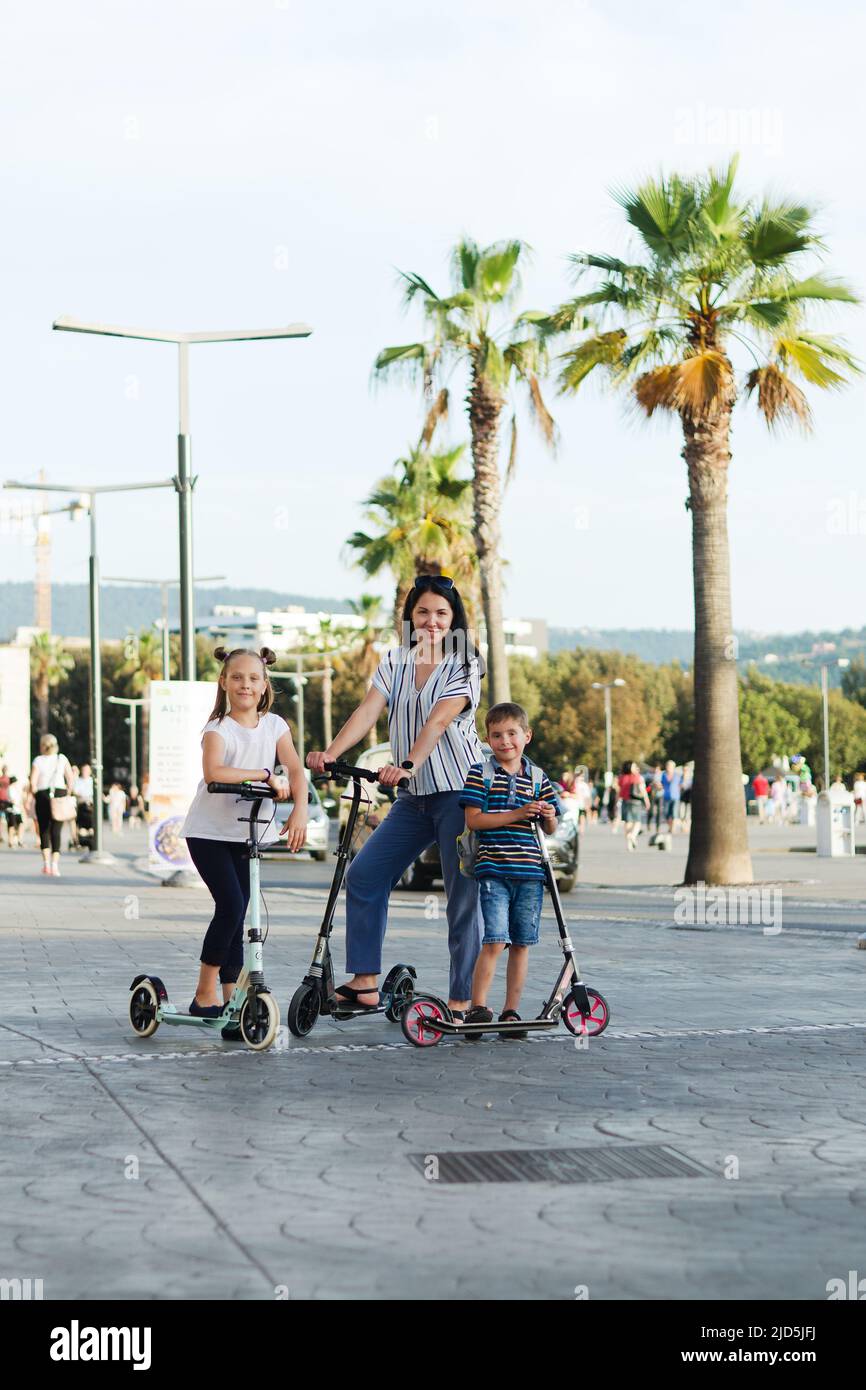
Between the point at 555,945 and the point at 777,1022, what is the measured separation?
172 inches

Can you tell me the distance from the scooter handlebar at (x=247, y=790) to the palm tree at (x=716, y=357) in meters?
12.7

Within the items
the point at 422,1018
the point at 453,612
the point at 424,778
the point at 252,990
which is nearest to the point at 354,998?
the point at 422,1018

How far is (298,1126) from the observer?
19.5 feet

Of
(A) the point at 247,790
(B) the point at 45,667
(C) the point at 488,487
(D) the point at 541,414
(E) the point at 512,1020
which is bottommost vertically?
(E) the point at 512,1020

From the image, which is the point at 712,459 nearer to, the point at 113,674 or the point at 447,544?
the point at 447,544

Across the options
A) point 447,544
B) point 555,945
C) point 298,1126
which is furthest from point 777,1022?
point 447,544

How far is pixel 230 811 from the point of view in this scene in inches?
307

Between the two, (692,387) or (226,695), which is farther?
(692,387)

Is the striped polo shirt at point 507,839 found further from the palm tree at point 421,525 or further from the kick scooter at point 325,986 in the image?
the palm tree at point 421,525

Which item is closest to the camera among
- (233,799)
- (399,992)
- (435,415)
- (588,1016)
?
(233,799)

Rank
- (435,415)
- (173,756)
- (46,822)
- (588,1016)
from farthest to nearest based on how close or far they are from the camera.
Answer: (435,415)
(46,822)
(173,756)
(588,1016)

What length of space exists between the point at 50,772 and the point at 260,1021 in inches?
650

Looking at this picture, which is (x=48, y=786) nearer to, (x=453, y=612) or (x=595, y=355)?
(x=595, y=355)

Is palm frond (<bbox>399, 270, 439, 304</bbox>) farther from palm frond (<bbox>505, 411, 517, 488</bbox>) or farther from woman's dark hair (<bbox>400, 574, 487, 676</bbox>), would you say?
woman's dark hair (<bbox>400, 574, 487, 676</bbox>)
